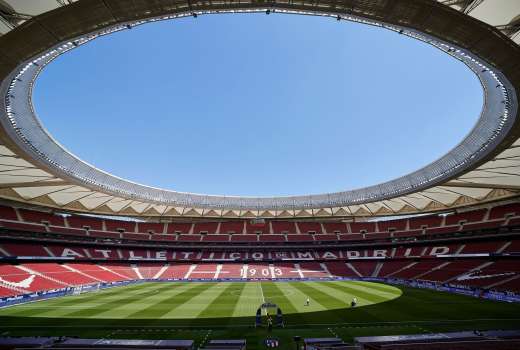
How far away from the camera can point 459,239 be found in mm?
42781

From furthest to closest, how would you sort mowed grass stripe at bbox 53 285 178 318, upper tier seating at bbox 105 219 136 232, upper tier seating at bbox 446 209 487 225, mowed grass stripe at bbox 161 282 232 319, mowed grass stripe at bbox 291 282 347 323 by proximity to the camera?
upper tier seating at bbox 105 219 136 232 < upper tier seating at bbox 446 209 487 225 < mowed grass stripe at bbox 53 285 178 318 < mowed grass stripe at bbox 161 282 232 319 < mowed grass stripe at bbox 291 282 347 323

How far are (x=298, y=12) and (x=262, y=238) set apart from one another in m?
48.1

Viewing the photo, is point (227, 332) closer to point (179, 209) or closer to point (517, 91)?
point (517, 91)

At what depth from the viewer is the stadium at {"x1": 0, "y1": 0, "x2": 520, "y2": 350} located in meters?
13.7

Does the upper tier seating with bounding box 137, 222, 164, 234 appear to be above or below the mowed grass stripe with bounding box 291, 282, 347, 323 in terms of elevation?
above

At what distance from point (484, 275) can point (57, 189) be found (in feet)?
191

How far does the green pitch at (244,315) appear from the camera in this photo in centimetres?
1866

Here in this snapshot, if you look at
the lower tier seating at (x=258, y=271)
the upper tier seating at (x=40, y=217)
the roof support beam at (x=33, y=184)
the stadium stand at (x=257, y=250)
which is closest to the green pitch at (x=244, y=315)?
the lower tier seating at (x=258, y=271)

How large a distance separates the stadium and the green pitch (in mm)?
243

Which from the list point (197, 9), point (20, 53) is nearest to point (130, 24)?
point (197, 9)

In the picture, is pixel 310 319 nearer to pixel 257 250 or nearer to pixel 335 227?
pixel 257 250

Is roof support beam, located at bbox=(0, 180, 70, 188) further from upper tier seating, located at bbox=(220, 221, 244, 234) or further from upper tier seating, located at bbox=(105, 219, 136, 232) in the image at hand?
upper tier seating, located at bbox=(220, 221, 244, 234)

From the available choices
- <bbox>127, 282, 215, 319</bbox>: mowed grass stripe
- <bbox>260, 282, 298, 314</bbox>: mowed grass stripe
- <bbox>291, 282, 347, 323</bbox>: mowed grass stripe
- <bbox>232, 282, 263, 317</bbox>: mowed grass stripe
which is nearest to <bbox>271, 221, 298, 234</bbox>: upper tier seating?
<bbox>291, 282, 347, 323</bbox>: mowed grass stripe

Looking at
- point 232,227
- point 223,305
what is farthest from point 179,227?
point 223,305
